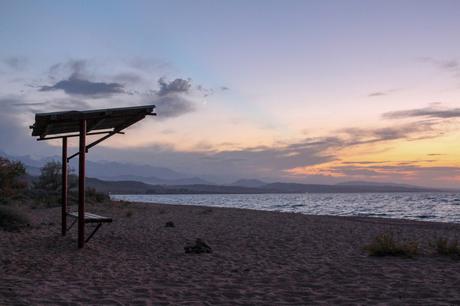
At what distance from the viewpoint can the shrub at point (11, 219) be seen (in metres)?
13.9

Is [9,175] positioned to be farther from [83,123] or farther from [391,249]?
[391,249]

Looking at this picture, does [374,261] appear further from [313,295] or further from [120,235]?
[120,235]

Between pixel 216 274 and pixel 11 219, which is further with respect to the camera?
pixel 11 219

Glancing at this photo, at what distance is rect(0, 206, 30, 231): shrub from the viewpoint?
45.6ft

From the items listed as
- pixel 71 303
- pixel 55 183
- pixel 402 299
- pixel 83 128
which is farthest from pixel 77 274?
pixel 55 183

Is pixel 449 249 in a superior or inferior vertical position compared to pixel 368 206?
superior

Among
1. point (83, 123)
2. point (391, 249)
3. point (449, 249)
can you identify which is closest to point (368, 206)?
point (449, 249)

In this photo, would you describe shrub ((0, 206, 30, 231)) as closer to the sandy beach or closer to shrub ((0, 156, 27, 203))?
the sandy beach

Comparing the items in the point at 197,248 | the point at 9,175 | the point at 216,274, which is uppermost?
the point at 9,175

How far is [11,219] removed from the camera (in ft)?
47.3

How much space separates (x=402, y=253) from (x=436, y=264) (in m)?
1.02

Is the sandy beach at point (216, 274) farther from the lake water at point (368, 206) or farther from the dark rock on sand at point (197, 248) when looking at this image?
the lake water at point (368, 206)

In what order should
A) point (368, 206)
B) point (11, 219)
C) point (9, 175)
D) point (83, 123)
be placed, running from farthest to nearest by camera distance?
point (368, 206) < point (9, 175) < point (11, 219) < point (83, 123)

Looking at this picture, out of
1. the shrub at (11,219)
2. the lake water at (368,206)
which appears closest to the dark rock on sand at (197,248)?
the shrub at (11,219)
